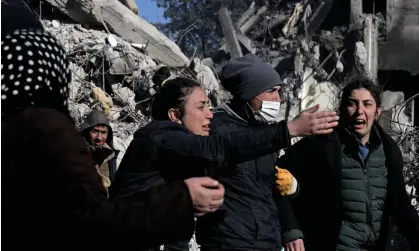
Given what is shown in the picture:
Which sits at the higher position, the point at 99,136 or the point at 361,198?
the point at 99,136

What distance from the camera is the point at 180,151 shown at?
12.3 ft

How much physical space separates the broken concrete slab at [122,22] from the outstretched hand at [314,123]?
630 centimetres

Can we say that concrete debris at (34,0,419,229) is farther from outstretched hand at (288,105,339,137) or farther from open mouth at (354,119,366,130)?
outstretched hand at (288,105,339,137)

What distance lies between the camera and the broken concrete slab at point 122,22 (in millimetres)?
9656

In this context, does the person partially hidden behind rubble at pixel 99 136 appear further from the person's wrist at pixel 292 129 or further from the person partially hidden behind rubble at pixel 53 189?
the person partially hidden behind rubble at pixel 53 189

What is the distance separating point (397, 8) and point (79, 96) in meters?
7.62

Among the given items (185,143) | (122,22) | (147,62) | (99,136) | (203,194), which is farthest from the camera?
(122,22)

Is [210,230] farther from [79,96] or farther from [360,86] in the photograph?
[79,96]

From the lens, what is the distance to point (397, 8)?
14562 mm

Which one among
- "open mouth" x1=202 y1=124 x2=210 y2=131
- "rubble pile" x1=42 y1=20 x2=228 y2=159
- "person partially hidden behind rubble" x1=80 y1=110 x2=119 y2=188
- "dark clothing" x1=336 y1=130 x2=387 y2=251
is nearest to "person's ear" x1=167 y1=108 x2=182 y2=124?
"open mouth" x1=202 y1=124 x2=210 y2=131

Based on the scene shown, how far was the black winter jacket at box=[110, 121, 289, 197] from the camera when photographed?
3.68m

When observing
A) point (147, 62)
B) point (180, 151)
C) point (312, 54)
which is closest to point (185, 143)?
point (180, 151)

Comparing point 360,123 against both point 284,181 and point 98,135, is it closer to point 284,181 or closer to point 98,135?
point 284,181

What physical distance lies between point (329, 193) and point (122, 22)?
5543mm
